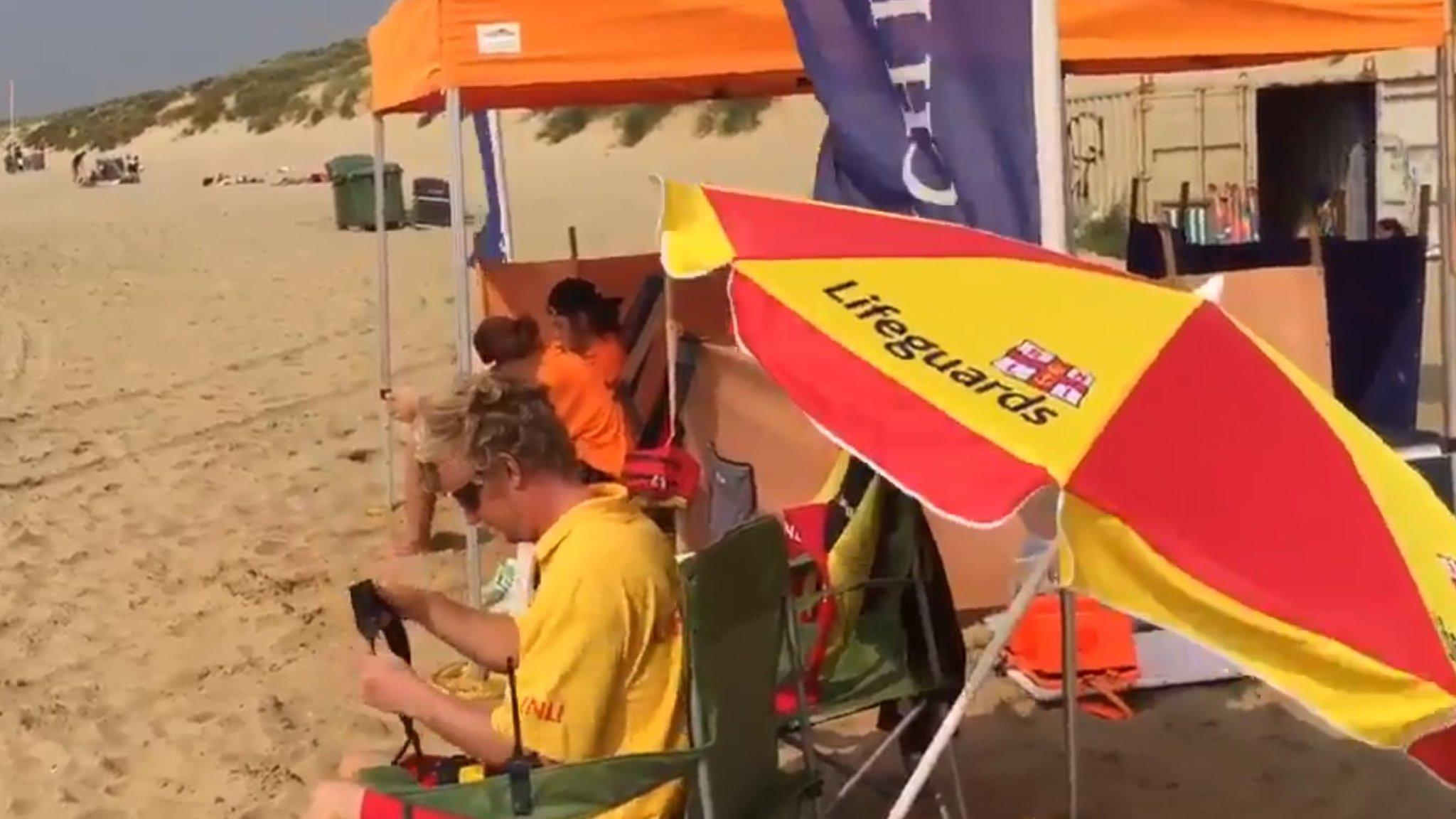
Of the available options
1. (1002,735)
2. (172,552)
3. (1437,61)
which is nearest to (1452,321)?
(1437,61)

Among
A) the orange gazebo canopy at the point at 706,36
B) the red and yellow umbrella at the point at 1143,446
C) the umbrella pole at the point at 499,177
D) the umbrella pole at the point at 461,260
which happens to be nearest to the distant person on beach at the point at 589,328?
the umbrella pole at the point at 461,260

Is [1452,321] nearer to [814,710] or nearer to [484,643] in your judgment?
Answer: [814,710]

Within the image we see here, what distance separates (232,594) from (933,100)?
3.48m

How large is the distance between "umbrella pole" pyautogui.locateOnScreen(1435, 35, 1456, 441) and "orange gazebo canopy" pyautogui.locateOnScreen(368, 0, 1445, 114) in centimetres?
48

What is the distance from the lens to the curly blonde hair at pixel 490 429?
2.95 meters

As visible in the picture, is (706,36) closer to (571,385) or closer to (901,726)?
→ (571,385)

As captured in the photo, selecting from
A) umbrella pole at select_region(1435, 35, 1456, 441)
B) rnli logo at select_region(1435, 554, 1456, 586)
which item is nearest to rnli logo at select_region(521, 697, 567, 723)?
rnli logo at select_region(1435, 554, 1456, 586)

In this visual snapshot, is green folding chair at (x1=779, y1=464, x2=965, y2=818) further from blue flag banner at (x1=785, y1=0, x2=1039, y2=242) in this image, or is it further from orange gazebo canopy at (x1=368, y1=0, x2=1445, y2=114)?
orange gazebo canopy at (x1=368, y1=0, x2=1445, y2=114)

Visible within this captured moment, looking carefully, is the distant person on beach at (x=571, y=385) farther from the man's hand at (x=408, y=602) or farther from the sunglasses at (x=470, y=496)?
the sunglasses at (x=470, y=496)

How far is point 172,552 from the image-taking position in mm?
7438

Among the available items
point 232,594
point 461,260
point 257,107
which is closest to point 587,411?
point 461,260

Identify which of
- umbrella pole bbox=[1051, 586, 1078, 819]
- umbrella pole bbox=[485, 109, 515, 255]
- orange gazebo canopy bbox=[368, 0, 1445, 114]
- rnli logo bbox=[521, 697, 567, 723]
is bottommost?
umbrella pole bbox=[1051, 586, 1078, 819]

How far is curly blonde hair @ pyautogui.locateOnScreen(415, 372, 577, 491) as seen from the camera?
2945 millimetres

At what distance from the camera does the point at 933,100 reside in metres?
4.48
